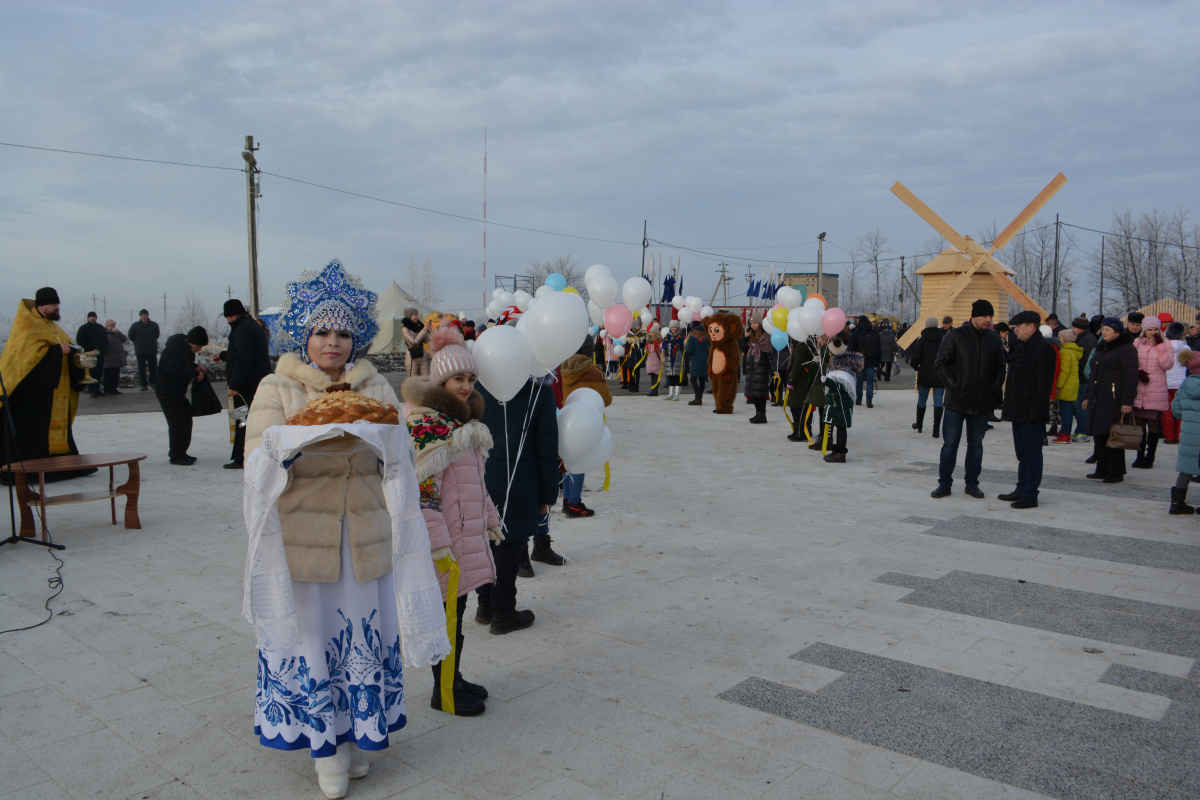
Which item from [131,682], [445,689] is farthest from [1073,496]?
[131,682]

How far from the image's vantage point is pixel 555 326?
444cm

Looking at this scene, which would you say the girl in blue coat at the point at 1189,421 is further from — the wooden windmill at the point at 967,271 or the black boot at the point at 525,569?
the wooden windmill at the point at 967,271

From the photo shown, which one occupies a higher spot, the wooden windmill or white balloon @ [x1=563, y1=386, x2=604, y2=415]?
the wooden windmill

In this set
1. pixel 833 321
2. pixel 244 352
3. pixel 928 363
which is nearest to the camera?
pixel 244 352

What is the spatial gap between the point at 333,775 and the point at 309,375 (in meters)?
1.46

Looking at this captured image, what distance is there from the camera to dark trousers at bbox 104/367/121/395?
60.3ft

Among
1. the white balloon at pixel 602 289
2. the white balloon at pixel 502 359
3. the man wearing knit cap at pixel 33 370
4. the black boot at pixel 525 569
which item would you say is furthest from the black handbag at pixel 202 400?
the white balloon at pixel 502 359

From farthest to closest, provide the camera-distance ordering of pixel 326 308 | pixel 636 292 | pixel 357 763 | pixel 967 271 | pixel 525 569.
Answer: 1. pixel 967 271
2. pixel 636 292
3. pixel 525 569
4. pixel 326 308
5. pixel 357 763

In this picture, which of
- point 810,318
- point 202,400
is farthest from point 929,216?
point 202,400

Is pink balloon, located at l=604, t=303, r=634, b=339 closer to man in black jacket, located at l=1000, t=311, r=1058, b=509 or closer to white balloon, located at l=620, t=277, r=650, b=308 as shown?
white balloon, located at l=620, t=277, r=650, b=308

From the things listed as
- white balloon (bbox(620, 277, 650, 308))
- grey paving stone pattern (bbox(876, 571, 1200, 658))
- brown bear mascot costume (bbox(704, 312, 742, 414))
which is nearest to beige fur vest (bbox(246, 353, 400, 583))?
grey paving stone pattern (bbox(876, 571, 1200, 658))

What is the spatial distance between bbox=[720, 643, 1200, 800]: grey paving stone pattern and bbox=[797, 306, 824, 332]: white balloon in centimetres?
720

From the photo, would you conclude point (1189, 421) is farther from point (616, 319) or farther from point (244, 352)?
point (244, 352)

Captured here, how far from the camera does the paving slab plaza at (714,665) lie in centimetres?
304
